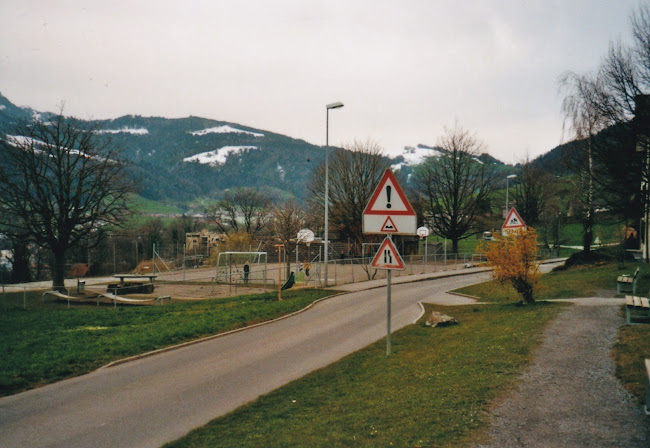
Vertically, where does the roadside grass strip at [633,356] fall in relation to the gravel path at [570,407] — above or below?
above

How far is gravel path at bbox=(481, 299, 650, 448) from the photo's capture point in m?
4.75

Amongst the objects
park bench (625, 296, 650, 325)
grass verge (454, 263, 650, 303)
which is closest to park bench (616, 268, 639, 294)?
grass verge (454, 263, 650, 303)

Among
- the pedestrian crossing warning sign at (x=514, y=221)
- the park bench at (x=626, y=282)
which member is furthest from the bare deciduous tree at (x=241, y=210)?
the pedestrian crossing warning sign at (x=514, y=221)

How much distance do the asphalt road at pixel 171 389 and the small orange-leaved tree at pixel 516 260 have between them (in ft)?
11.2

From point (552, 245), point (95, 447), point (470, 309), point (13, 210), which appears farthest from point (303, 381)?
point (552, 245)

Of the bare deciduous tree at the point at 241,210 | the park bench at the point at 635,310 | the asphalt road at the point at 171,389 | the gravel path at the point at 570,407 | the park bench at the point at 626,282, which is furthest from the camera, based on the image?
the bare deciduous tree at the point at 241,210

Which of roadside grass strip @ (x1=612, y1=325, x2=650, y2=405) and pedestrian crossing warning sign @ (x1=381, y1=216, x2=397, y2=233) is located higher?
pedestrian crossing warning sign @ (x1=381, y1=216, x2=397, y2=233)

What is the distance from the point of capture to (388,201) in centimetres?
866

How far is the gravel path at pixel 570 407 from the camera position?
475 centimetres

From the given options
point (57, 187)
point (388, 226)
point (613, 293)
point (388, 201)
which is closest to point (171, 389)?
point (388, 226)

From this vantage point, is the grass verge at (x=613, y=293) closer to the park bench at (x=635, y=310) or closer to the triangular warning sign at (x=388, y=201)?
the park bench at (x=635, y=310)

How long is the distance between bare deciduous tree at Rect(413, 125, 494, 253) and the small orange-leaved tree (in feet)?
126

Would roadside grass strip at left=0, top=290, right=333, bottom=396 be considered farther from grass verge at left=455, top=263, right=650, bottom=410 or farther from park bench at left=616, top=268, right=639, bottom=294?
park bench at left=616, top=268, right=639, bottom=294

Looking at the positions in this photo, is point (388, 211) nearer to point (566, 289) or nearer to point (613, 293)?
point (613, 293)
